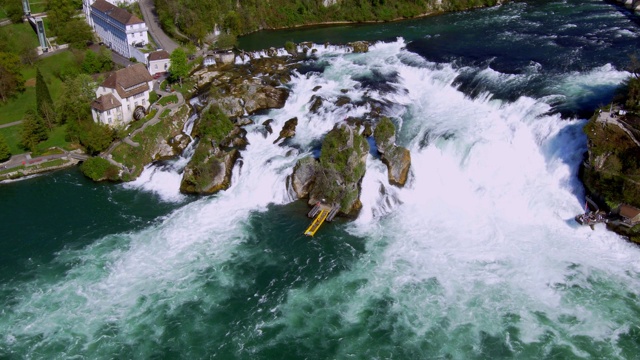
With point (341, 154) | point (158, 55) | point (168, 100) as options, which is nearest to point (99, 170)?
point (168, 100)

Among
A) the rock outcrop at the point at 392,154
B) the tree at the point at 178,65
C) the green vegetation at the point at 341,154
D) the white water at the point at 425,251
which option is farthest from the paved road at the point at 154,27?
the rock outcrop at the point at 392,154

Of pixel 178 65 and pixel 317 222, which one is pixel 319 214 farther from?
pixel 178 65

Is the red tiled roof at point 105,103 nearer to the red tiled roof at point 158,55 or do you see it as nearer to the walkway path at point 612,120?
the red tiled roof at point 158,55

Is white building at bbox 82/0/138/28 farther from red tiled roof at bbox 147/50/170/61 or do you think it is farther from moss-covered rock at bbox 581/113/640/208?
moss-covered rock at bbox 581/113/640/208

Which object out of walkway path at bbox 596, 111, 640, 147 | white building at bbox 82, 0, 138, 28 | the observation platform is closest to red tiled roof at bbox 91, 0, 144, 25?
white building at bbox 82, 0, 138, 28

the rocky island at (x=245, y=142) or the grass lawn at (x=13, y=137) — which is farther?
the grass lawn at (x=13, y=137)

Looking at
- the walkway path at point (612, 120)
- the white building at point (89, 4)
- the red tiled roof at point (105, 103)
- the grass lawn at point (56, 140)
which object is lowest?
the grass lawn at point (56, 140)
